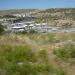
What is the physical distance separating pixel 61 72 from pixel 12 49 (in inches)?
121

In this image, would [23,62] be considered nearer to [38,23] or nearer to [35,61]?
[35,61]

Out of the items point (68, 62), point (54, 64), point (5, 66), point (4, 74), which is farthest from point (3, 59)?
point (68, 62)

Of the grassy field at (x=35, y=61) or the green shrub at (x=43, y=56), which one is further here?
the green shrub at (x=43, y=56)

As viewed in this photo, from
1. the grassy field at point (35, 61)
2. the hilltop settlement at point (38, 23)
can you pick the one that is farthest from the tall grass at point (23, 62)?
the hilltop settlement at point (38, 23)

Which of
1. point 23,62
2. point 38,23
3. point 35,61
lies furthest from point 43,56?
point 38,23

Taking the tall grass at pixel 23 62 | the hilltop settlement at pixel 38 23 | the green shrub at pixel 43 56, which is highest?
the tall grass at pixel 23 62

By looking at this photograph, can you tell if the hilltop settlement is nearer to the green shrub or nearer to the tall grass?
the green shrub

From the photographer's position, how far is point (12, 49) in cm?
1099

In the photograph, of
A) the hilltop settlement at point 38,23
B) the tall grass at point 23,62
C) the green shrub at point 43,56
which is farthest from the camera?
the hilltop settlement at point 38,23

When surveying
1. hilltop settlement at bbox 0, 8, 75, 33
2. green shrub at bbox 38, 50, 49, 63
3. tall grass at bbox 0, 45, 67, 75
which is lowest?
hilltop settlement at bbox 0, 8, 75, 33

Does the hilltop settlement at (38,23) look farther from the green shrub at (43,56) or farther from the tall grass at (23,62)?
the tall grass at (23,62)

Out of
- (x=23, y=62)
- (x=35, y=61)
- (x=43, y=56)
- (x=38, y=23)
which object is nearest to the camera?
(x=23, y=62)

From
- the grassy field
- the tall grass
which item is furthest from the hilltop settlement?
the tall grass

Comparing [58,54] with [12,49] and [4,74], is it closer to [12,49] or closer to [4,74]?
[12,49]
